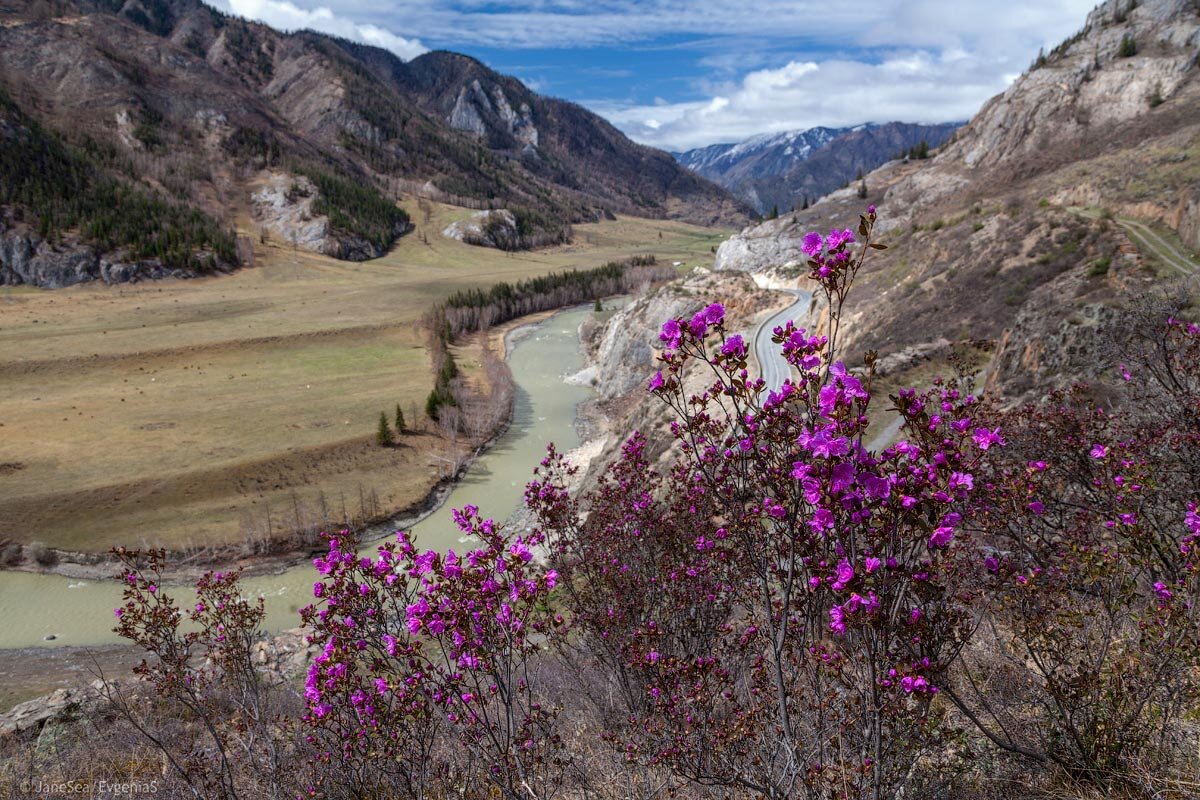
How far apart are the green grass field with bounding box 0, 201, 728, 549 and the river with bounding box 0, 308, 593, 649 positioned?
9.95 ft

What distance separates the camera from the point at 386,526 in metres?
40.4

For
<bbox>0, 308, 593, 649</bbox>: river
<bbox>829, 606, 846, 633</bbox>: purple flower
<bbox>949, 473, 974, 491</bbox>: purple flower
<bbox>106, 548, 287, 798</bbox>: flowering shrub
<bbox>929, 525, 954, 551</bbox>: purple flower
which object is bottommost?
<bbox>0, 308, 593, 649</bbox>: river

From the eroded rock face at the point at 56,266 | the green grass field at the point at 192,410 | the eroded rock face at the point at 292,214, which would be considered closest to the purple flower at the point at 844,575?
the green grass field at the point at 192,410

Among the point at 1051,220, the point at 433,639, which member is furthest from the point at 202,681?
the point at 1051,220

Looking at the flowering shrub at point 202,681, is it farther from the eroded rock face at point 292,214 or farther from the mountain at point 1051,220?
the eroded rock face at point 292,214

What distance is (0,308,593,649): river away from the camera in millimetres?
31078

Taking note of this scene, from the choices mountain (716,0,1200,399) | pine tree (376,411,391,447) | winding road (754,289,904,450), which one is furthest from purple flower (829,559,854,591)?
pine tree (376,411,391,447)

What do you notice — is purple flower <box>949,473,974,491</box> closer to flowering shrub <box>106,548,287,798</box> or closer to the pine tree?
flowering shrub <box>106,548,287,798</box>

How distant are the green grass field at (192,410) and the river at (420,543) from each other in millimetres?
3032

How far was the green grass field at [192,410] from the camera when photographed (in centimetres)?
3859

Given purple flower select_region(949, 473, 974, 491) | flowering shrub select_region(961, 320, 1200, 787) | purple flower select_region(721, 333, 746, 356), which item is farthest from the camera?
flowering shrub select_region(961, 320, 1200, 787)

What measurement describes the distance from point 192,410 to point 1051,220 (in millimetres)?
68018

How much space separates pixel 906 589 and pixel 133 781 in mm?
12441

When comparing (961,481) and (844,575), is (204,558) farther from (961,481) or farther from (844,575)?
(961,481)
